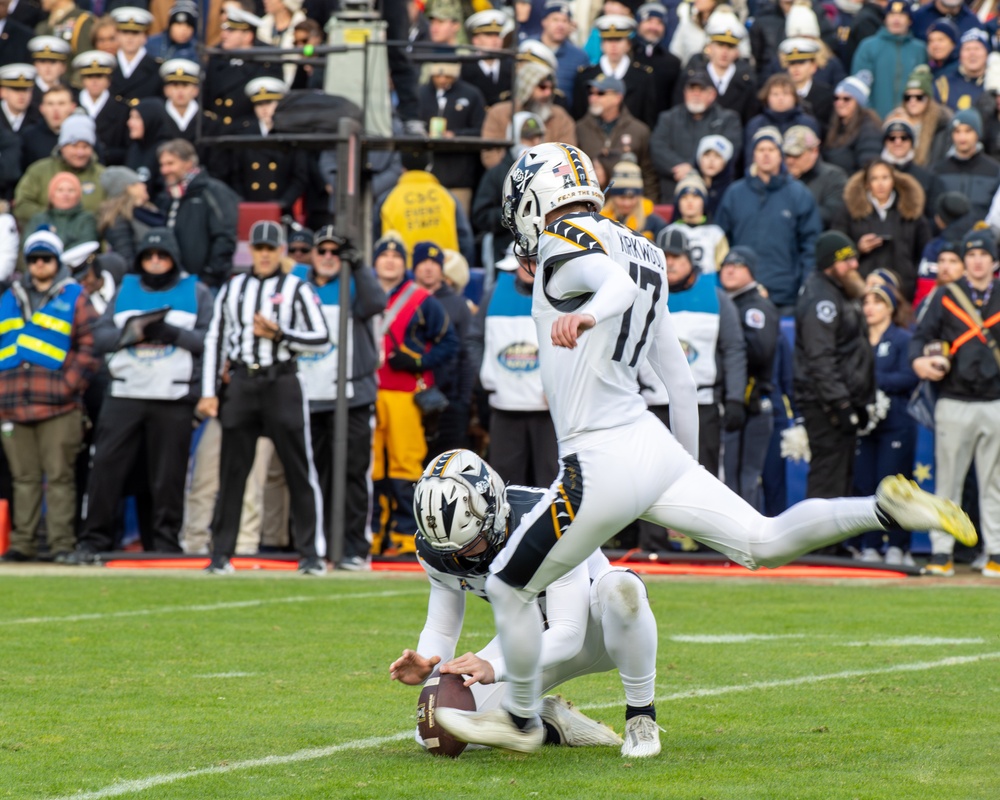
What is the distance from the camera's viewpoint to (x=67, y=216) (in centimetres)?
1409

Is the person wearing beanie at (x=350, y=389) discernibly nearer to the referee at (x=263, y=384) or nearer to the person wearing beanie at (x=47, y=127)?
the referee at (x=263, y=384)

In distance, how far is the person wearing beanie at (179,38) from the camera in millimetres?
17328

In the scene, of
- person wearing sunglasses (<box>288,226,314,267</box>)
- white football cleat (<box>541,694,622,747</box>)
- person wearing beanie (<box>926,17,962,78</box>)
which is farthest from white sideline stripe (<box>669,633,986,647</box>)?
person wearing beanie (<box>926,17,962,78</box>)

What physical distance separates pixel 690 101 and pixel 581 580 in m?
10.5

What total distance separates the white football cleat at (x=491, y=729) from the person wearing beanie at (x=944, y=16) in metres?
13.1

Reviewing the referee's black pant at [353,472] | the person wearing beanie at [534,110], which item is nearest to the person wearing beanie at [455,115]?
the person wearing beanie at [534,110]

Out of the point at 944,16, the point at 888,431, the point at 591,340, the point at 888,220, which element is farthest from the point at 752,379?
the point at 591,340

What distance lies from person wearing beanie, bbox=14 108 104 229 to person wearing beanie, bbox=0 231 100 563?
2.02m

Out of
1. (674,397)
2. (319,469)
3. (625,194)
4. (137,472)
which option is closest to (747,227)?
(625,194)

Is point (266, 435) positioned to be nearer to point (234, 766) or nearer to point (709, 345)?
point (709, 345)

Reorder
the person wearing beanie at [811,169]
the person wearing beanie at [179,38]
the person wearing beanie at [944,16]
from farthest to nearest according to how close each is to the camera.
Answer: the person wearing beanie at [179,38] → the person wearing beanie at [944,16] → the person wearing beanie at [811,169]

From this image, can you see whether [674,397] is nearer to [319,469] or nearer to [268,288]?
[268,288]

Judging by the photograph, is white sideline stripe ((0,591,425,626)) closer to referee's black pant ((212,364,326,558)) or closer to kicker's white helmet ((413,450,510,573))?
referee's black pant ((212,364,326,558))

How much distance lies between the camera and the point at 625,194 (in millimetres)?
13305
